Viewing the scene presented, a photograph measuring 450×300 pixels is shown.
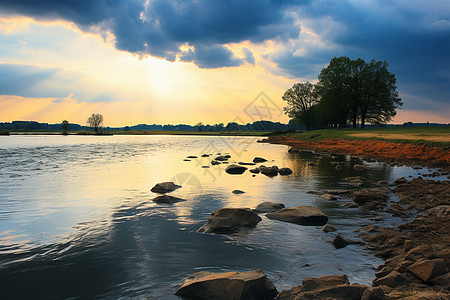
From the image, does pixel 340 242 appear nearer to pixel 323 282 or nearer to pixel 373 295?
pixel 323 282

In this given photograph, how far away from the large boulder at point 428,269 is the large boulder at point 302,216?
4.67 meters

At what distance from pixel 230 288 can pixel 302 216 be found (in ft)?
19.3

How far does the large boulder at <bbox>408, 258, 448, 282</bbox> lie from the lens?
5.89 meters

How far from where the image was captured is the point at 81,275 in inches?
278

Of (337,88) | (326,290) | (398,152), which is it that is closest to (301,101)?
(337,88)

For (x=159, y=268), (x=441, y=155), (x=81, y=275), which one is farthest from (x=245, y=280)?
(x=441, y=155)

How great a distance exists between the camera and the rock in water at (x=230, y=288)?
5.73 metres

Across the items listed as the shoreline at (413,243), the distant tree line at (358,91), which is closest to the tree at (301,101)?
the distant tree line at (358,91)

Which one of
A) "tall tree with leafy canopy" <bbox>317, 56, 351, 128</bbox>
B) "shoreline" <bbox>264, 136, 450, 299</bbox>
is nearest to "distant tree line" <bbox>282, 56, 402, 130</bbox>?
"tall tree with leafy canopy" <bbox>317, 56, 351, 128</bbox>

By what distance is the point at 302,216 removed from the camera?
36.0 ft

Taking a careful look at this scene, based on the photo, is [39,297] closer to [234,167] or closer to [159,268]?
[159,268]

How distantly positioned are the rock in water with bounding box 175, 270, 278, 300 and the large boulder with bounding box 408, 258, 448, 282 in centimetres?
295

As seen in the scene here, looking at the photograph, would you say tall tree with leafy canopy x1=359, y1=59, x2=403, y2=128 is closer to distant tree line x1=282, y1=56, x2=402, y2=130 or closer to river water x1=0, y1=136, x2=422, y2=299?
distant tree line x1=282, y1=56, x2=402, y2=130

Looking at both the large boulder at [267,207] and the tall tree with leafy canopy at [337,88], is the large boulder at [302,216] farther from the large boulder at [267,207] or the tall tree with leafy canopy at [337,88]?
the tall tree with leafy canopy at [337,88]
